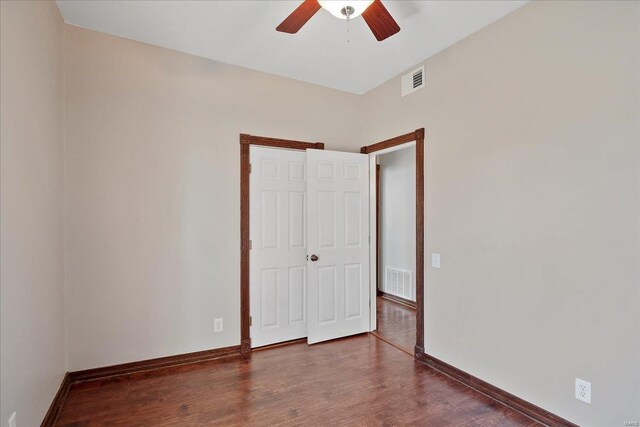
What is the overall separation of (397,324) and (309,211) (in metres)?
1.97

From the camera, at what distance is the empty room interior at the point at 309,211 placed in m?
1.84

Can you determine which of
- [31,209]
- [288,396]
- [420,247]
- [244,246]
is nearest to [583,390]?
[420,247]

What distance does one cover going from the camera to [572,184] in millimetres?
2008

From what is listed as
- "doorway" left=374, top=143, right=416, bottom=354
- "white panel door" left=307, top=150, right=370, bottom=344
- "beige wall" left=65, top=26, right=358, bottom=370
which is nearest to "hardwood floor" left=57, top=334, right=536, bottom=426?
"beige wall" left=65, top=26, right=358, bottom=370

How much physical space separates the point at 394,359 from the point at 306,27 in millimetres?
3140

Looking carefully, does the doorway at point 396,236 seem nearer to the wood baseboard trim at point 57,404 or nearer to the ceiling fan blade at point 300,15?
the ceiling fan blade at point 300,15

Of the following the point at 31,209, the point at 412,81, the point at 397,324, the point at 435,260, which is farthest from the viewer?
the point at 397,324

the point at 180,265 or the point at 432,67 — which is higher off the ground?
the point at 432,67

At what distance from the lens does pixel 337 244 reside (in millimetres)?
3629

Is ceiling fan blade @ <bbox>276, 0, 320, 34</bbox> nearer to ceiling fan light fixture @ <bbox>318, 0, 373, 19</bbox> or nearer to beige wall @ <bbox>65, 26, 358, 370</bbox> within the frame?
ceiling fan light fixture @ <bbox>318, 0, 373, 19</bbox>

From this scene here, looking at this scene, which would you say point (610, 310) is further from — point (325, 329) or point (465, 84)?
point (325, 329)

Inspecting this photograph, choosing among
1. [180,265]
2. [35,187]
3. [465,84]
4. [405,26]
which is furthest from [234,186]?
[465,84]

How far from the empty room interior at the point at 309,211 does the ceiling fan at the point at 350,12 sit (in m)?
0.02

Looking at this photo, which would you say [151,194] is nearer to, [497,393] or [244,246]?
[244,246]
